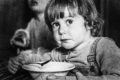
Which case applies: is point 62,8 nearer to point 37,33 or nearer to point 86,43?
point 86,43

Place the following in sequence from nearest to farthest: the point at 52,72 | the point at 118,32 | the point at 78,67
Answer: the point at 52,72 → the point at 78,67 → the point at 118,32

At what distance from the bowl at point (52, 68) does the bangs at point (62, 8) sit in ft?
0.64

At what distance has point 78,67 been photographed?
0.99 meters

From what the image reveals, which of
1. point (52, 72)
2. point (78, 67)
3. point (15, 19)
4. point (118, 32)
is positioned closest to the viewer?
point (52, 72)

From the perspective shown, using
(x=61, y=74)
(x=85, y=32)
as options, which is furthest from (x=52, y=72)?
(x=85, y=32)

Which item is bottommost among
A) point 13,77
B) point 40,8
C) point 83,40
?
point 13,77

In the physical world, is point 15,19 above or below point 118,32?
above

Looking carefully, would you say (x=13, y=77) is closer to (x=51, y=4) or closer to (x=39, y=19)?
(x=51, y=4)

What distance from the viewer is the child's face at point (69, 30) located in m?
0.96

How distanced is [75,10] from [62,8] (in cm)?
5

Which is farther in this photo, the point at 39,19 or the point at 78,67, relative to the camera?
the point at 39,19

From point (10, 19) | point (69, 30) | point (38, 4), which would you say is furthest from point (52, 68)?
point (10, 19)

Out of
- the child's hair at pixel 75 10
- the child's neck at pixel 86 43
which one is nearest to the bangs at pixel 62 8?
the child's hair at pixel 75 10

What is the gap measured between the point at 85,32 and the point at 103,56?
16 centimetres
